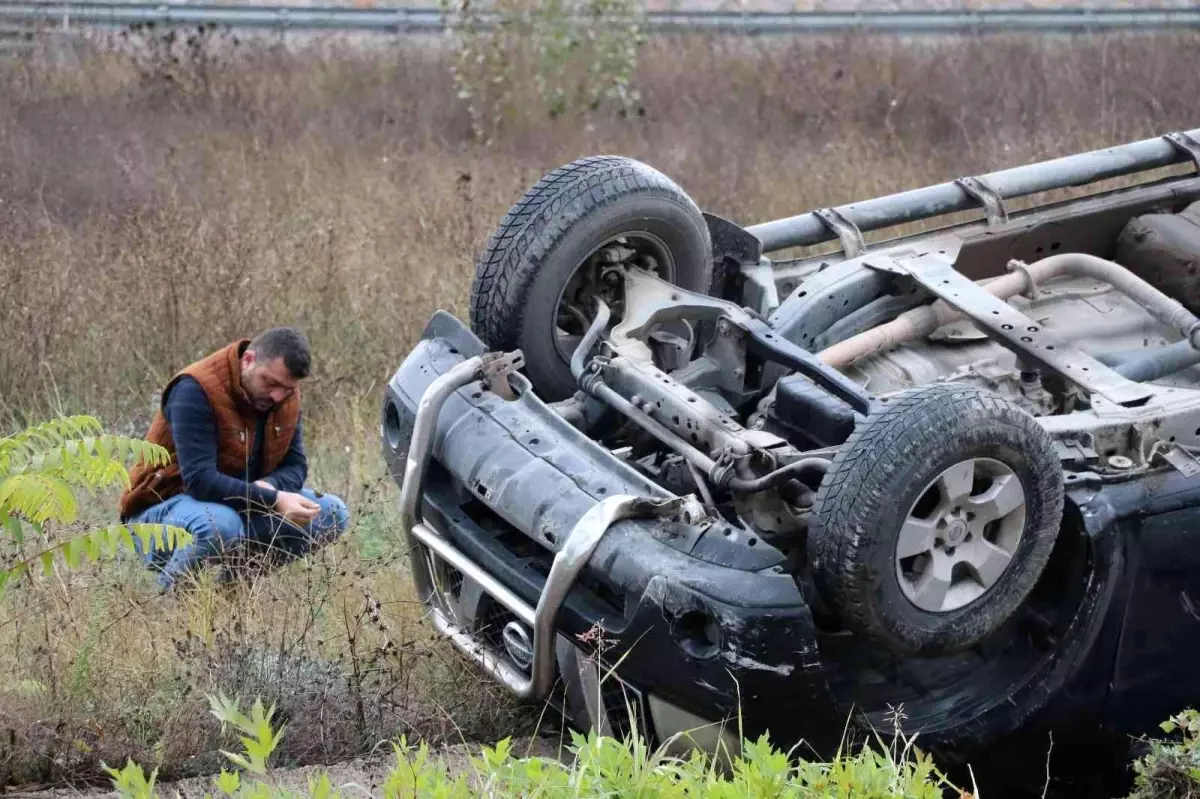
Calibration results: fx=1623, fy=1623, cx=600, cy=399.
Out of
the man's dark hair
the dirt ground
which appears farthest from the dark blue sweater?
the dirt ground

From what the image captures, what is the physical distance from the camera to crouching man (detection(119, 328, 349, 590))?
5.71 meters

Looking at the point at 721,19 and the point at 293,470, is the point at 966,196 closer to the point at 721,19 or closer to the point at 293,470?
the point at 293,470

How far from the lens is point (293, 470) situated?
20.2ft

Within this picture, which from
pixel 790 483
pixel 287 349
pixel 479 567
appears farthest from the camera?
pixel 287 349

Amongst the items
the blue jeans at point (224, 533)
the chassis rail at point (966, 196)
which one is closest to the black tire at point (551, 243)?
the chassis rail at point (966, 196)

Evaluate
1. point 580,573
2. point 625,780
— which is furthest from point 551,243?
point 625,780

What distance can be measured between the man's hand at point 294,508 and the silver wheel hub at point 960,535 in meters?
2.50

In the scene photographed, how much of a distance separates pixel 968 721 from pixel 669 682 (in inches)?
34.8

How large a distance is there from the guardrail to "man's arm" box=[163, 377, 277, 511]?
7.11 m

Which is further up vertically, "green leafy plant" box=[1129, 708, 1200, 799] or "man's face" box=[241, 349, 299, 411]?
"man's face" box=[241, 349, 299, 411]

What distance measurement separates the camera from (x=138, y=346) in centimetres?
754

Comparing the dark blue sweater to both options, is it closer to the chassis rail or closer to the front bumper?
the front bumper

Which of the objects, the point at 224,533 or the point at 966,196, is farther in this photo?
the point at 966,196

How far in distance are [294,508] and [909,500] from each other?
8.71 feet
